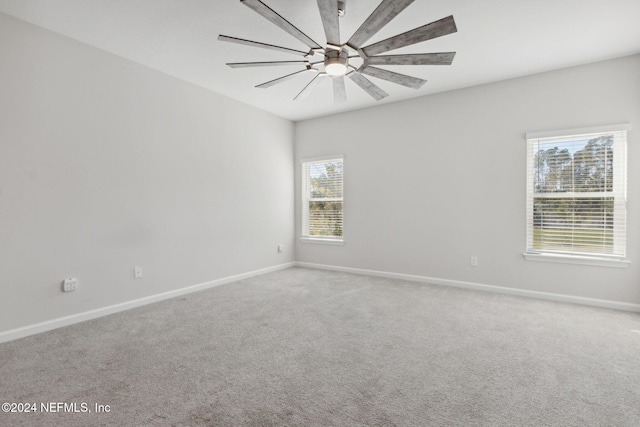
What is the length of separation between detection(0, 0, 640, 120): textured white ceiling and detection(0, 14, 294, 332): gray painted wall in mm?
344

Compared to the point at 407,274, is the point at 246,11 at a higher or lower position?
higher

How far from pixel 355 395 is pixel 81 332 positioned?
100 inches

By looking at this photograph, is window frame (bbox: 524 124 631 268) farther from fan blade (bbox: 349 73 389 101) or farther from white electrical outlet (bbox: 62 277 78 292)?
white electrical outlet (bbox: 62 277 78 292)

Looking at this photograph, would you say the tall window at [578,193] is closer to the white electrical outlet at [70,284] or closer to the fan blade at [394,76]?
the fan blade at [394,76]

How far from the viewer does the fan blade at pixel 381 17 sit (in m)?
1.81

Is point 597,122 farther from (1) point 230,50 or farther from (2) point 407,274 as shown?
(1) point 230,50

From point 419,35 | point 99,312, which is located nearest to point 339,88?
point 419,35

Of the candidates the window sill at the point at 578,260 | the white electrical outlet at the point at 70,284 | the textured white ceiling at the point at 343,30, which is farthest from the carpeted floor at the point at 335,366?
the textured white ceiling at the point at 343,30

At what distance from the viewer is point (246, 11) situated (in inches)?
101

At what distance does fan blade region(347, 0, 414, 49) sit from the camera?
1.81 metres

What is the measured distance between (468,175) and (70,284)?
15.7ft

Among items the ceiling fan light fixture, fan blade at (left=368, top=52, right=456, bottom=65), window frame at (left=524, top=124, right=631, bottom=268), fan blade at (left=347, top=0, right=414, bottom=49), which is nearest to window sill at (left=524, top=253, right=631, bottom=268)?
window frame at (left=524, top=124, right=631, bottom=268)

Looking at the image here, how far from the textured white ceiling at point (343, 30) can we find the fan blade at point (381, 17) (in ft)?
1.68

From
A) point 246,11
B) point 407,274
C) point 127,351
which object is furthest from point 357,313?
Answer: point 246,11
